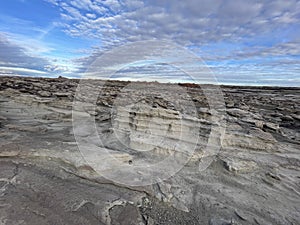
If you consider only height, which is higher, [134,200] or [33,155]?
[33,155]

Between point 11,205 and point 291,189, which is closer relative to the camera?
point 11,205

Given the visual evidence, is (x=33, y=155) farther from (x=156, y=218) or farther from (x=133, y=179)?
(x=156, y=218)

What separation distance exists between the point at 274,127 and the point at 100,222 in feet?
20.6

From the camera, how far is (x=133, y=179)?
11.8 ft

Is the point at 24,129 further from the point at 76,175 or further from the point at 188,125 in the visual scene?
the point at 188,125

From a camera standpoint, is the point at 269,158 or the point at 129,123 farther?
the point at 129,123

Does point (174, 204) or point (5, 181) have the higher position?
point (5, 181)

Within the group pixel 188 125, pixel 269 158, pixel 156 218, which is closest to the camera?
pixel 156 218

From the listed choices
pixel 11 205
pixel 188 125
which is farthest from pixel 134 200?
pixel 188 125

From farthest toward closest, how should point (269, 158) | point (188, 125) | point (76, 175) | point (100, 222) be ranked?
point (188, 125) → point (269, 158) → point (76, 175) → point (100, 222)

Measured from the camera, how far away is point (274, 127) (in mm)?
6926

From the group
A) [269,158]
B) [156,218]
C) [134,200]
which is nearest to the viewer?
[156,218]

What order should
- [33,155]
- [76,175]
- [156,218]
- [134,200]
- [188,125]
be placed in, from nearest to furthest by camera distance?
[156,218]
[134,200]
[76,175]
[33,155]
[188,125]

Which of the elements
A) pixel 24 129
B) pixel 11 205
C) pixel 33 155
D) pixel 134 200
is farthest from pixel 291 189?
pixel 24 129
